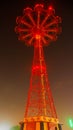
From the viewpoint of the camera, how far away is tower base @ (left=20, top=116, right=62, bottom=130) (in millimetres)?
37625

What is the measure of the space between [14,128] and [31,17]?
34424mm

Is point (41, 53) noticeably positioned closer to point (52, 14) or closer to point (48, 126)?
point (52, 14)

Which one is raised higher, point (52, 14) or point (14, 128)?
point (52, 14)

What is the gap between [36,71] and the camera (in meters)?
43.1

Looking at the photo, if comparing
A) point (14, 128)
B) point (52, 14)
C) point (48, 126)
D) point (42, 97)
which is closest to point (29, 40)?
point (52, 14)

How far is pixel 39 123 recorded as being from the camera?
37688 millimetres

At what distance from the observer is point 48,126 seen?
125ft

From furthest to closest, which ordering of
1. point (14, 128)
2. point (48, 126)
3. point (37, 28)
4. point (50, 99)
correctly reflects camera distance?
1. point (14, 128)
2. point (37, 28)
3. point (50, 99)
4. point (48, 126)

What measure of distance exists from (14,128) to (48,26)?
33.9m

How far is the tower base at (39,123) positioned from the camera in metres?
37.6

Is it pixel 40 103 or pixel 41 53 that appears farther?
pixel 41 53

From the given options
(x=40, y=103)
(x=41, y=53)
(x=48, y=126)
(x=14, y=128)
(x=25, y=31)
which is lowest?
(x=48, y=126)

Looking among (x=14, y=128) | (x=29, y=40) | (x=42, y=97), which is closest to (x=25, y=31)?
(x=29, y=40)

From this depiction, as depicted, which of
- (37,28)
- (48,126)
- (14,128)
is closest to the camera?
(48,126)
